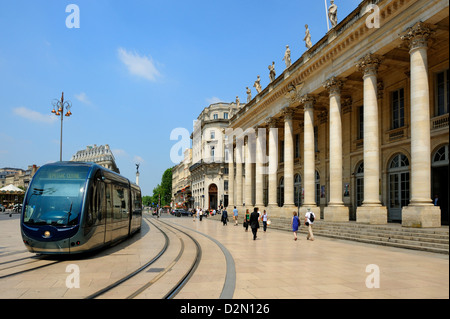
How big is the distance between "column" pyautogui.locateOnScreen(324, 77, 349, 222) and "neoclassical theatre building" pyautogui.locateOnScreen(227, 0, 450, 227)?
0.21 ft

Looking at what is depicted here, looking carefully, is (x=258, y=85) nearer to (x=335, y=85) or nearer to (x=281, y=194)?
(x=281, y=194)

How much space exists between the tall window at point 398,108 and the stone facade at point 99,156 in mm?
129919

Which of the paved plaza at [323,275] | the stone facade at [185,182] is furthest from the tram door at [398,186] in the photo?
the stone facade at [185,182]

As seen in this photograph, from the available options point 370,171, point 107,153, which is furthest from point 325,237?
point 107,153

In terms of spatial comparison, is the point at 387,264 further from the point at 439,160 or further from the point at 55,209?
the point at 439,160

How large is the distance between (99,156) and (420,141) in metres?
155

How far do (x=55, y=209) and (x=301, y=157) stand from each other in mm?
27875

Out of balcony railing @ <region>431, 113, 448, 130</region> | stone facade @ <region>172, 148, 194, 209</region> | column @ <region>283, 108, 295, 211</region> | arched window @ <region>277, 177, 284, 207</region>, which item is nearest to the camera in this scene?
balcony railing @ <region>431, 113, 448, 130</region>

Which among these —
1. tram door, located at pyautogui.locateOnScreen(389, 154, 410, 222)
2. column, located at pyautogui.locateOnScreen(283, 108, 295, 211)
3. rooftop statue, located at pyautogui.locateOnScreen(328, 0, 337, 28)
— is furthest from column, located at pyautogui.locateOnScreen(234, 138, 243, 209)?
tram door, located at pyautogui.locateOnScreen(389, 154, 410, 222)

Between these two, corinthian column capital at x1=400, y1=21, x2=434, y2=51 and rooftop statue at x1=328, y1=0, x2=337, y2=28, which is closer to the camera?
corinthian column capital at x1=400, y1=21, x2=434, y2=51

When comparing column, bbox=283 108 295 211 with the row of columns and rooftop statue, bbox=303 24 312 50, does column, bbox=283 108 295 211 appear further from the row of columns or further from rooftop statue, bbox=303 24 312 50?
rooftop statue, bbox=303 24 312 50

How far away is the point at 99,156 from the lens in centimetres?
15850

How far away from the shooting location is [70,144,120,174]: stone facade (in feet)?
486
